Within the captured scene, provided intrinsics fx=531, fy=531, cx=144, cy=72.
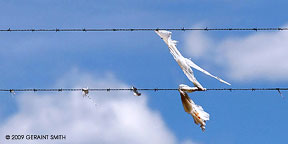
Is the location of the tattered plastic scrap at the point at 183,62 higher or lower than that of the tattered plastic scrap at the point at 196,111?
higher

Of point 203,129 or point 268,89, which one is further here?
point 203,129

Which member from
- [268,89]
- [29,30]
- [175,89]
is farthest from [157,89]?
[29,30]

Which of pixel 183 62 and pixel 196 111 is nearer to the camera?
pixel 183 62

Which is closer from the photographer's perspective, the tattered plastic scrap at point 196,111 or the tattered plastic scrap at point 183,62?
the tattered plastic scrap at point 183,62

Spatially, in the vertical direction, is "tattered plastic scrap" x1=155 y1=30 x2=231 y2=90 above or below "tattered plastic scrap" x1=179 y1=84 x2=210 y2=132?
above

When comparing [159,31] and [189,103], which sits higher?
[159,31]

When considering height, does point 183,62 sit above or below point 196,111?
above

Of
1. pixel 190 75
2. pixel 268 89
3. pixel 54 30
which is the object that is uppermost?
pixel 54 30

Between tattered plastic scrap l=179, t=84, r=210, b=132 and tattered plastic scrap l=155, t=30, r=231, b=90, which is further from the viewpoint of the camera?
tattered plastic scrap l=179, t=84, r=210, b=132

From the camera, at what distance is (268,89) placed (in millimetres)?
8445

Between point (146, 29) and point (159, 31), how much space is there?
498 millimetres

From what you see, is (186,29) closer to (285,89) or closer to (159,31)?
(159,31)

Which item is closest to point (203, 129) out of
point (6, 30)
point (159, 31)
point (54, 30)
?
point (159, 31)

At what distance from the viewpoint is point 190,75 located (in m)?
9.27
